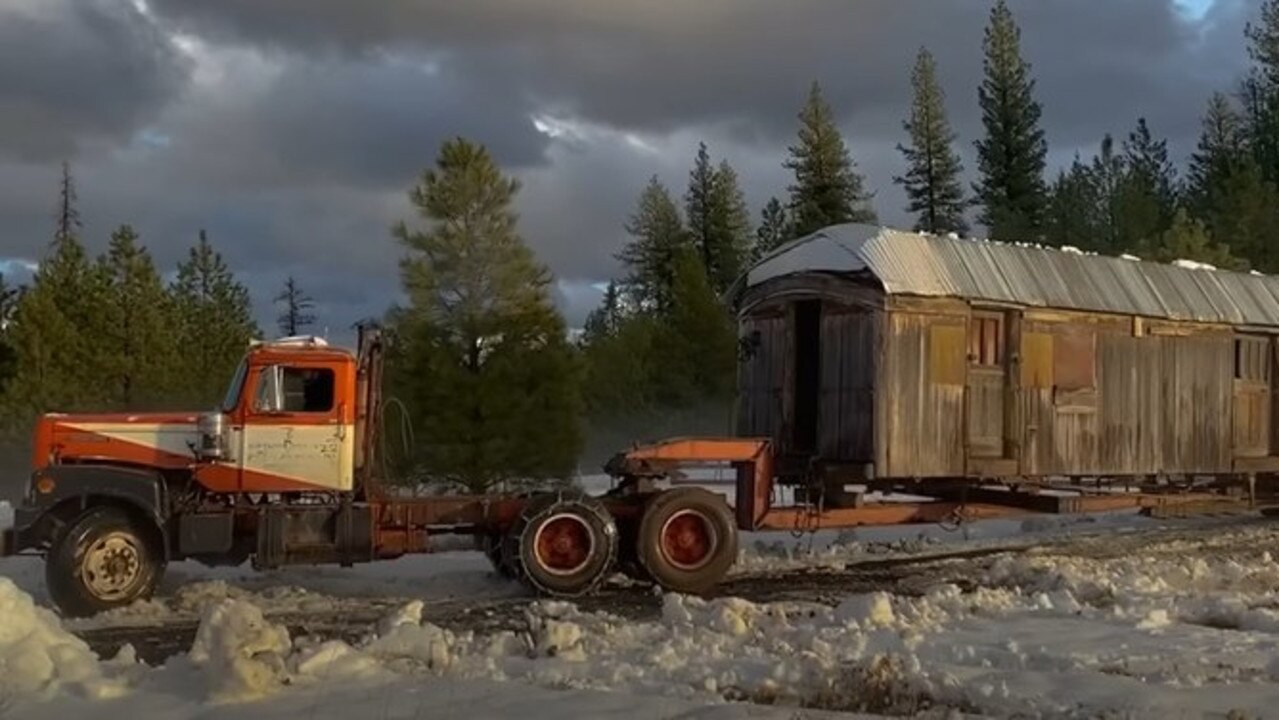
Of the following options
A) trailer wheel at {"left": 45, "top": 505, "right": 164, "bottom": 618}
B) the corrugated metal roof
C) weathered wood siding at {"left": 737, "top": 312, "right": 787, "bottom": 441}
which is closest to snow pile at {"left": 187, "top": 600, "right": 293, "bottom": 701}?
trailer wheel at {"left": 45, "top": 505, "right": 164, "bottom": 618}

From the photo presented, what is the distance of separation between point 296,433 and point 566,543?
9.42 feet

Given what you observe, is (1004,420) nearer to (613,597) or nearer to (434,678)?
(613,597)

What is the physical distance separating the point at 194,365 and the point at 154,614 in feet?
90.7

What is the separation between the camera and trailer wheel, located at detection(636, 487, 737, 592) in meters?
15.0

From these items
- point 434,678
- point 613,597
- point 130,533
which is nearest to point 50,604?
point 130,533

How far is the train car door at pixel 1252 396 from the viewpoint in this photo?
20703 mm

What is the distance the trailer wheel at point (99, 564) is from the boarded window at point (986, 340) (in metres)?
9.90

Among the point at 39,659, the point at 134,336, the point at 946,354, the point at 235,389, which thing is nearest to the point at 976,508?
the point at 946,354

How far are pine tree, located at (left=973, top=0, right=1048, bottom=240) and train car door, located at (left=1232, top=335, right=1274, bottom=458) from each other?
3880 cm

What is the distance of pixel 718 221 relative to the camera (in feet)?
216

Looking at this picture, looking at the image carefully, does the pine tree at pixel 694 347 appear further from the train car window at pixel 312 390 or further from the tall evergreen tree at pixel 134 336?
the train car window at pixel 312 390

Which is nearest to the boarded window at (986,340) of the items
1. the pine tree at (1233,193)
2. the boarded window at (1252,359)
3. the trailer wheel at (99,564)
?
the boarded window at (1252,359)

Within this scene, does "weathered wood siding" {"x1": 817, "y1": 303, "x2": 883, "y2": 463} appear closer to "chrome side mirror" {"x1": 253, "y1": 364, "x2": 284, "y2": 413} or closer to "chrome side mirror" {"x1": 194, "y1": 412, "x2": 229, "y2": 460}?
"chrome side mirror" {"x1": 253, "y1": 364, "x2": 284, "y2": 413}

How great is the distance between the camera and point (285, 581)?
15703mm
